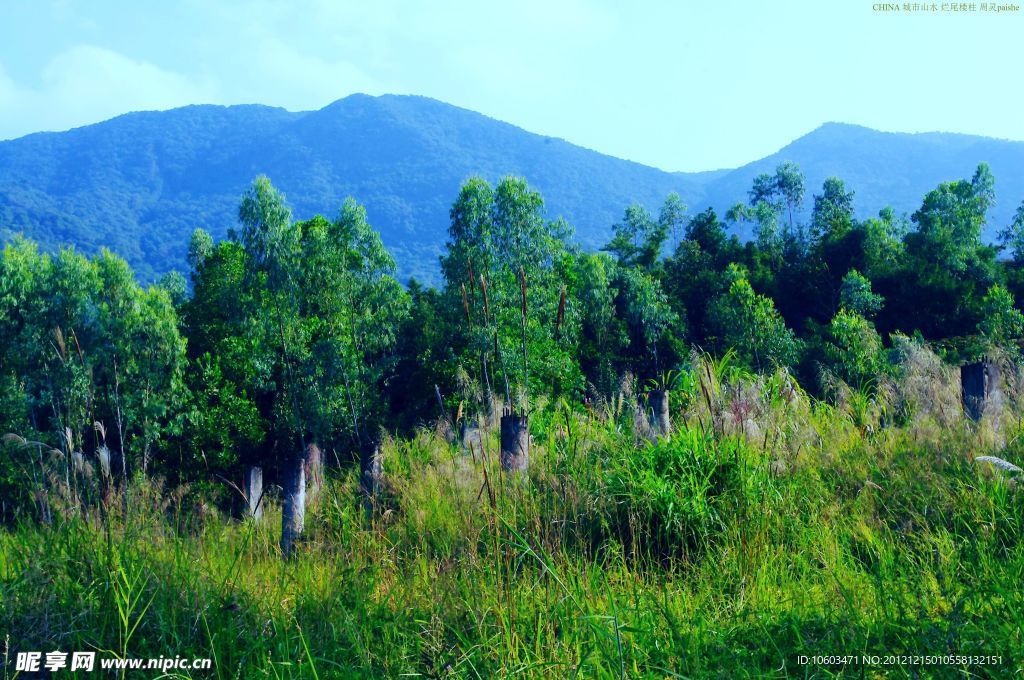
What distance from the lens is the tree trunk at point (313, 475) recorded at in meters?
4.17

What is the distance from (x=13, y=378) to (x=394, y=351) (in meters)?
17.0

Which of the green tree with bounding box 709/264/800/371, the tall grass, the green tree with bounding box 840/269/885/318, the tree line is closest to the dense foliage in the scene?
the tall grass

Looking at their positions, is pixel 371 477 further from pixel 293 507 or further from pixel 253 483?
pixel 253 483

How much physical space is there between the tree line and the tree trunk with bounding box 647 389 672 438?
68.7 feet

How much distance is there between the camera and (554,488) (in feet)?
11.7

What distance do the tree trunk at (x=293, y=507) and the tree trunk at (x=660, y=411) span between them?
212cm

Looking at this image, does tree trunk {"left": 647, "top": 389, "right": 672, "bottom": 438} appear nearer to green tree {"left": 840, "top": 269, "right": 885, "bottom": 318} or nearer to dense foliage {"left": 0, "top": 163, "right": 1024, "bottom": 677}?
dense foliage {"left": 0, "top": 163, "right": 1024, "bottom": 677}

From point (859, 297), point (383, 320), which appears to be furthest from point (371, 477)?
point (859, 297)

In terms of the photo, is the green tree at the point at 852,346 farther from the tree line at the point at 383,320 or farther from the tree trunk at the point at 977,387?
the tree trunk at the point at 977,387

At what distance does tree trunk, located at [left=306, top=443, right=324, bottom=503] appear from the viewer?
13.7 feet

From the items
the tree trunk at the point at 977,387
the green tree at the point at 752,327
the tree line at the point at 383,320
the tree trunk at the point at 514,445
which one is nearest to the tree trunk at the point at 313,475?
the tree trunk at the point at 514,445

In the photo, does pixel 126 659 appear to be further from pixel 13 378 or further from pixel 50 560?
pixel 13 378

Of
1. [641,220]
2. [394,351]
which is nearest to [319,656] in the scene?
[394,351]

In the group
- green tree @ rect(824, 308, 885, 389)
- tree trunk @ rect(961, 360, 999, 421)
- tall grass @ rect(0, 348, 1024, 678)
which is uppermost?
green tree @ rect(824, 308, 885, 389)
